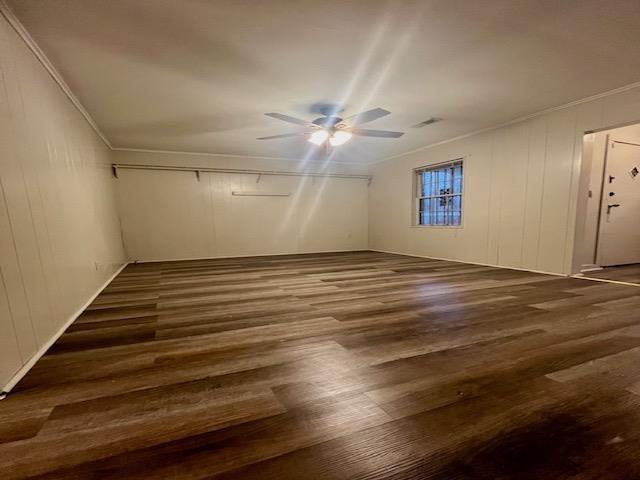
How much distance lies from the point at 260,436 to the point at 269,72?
9.30ft

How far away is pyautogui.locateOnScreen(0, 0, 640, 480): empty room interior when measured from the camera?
1010mm

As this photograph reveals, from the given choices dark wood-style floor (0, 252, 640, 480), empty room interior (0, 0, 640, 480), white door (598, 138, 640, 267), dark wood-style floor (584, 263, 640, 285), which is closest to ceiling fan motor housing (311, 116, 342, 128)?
empty room interior (0, 0, 640, 480)

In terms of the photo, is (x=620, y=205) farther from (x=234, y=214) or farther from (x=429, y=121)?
(x=234, y=214)

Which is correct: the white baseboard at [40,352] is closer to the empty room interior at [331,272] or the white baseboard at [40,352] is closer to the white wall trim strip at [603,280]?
the empty room interior at [331,272]

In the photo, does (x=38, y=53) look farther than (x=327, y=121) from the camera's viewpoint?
No

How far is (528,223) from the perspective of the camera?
412 cm

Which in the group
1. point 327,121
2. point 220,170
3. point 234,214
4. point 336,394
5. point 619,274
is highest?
point 327,121

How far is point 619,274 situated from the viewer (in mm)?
3869

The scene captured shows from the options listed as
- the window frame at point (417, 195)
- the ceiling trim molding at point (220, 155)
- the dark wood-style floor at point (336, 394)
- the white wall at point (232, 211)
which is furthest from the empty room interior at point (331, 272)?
the white wall at point (232, 211)

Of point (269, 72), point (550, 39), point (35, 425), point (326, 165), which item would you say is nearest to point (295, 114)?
point (269, 72)

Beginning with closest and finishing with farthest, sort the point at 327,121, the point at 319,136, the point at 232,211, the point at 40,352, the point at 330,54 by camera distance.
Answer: the point at 40,352 < the point at 330,54 < the point at 327,121 < the point at 319,136 < the point at 232,211

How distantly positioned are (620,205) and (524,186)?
1.63 metres

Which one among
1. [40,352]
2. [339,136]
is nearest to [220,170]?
[339,136]

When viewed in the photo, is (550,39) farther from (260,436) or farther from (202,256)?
(202,256)
